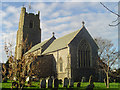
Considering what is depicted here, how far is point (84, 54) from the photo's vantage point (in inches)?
843

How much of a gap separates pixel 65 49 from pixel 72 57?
1806 mm

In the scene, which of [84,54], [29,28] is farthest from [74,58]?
[29,28]

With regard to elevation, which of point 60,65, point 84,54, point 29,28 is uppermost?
point 29,28

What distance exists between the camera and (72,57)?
20.4 meters

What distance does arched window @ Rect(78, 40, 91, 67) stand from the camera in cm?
2103

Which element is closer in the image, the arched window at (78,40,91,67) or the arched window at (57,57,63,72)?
the arched window at (78,40,91,67)

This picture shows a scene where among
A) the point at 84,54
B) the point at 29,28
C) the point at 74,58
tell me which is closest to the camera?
the point at 74,58

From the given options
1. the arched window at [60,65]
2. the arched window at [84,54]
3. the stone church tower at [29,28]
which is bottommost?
the arched window at [60,65]

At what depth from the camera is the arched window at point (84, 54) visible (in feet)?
69.0

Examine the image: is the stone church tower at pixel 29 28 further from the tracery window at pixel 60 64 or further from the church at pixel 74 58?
the tracery window at pixel 60 64

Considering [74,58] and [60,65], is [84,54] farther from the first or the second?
Result: [60,65]

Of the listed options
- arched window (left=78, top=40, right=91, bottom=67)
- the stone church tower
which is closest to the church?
arched window (left=78, top=40, right=91, bottom=67)

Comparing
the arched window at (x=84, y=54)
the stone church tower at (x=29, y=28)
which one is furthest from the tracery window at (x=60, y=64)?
the stone church tower at (x=29, y=28)

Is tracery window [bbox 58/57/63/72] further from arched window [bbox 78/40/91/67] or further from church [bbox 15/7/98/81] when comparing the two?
arched window [bbox 78/40/91/67]
